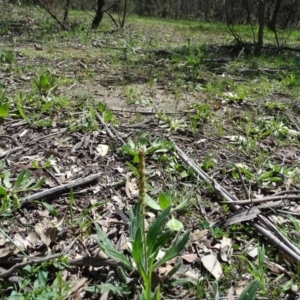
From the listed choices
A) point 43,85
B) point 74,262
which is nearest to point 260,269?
point 74,262

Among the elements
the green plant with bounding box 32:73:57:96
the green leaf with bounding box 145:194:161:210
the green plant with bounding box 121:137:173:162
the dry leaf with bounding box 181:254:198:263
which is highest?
the green plant with bounding box 32:73:57:96

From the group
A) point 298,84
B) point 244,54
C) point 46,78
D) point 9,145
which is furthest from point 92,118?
point 244,54

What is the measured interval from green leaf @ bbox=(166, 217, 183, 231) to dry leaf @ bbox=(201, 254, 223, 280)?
0.53 ft

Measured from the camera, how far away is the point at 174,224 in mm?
1612

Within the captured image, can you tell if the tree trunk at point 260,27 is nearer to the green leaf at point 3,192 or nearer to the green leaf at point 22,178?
the green leaf at point 22,178

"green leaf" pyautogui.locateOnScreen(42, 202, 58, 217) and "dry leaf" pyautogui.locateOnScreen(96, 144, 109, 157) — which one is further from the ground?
"dry leaf" pyautogui.locateOnScreen(96, 144, 109, 157)

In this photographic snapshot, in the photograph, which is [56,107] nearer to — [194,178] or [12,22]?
[194,178]

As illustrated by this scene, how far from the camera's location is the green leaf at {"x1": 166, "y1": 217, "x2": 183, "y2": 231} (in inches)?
63.0

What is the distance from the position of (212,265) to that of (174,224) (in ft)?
0.78

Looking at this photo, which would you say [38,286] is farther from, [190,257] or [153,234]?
[190,257]

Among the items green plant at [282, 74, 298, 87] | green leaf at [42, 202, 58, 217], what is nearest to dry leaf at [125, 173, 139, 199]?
green leaf at [42, 202, 58, 217]

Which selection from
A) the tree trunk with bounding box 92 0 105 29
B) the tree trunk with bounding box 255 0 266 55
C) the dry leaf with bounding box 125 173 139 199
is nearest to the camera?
the dry leaf with bounding box 125 173 139 199

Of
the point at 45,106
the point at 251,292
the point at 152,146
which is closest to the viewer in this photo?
the point at 251,292

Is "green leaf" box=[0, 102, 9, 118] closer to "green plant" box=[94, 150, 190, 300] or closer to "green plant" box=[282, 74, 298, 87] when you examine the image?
"green plant" box=[94, 150, 190, 300]
